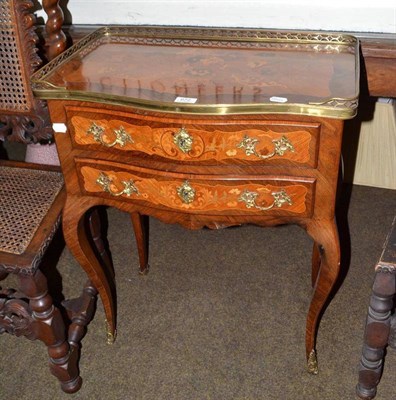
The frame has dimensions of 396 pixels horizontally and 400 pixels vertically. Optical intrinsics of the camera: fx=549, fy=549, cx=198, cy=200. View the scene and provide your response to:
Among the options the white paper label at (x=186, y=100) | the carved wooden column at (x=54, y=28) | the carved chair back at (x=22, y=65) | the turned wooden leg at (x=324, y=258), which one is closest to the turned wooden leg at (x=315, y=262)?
the turned wooden leg at (x=324, y=258)

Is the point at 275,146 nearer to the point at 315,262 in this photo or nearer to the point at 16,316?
the point at 315,262

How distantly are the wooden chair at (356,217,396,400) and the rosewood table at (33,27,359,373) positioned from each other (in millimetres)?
104

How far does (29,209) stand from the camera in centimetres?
146

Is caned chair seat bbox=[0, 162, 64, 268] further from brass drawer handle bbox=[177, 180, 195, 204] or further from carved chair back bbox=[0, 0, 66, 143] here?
brass drawer handle bbox=[177, 180, 195, 204]

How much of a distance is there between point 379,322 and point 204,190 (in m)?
0.52

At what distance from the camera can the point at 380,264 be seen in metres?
1.20

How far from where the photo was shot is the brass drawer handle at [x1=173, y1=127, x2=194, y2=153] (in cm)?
114

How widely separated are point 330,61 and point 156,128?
455 mm

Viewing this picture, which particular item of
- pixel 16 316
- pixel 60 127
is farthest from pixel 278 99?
pixel 16 316

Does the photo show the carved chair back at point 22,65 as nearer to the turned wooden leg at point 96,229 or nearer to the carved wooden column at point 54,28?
the carved wooden column at point 54,28

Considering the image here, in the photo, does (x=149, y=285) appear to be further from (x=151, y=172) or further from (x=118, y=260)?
(x=151, y=172)

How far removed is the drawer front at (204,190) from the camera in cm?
117

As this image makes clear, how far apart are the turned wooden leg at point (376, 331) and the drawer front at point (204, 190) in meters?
0.24

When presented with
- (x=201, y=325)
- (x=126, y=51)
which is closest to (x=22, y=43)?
(x=126, y=51)
